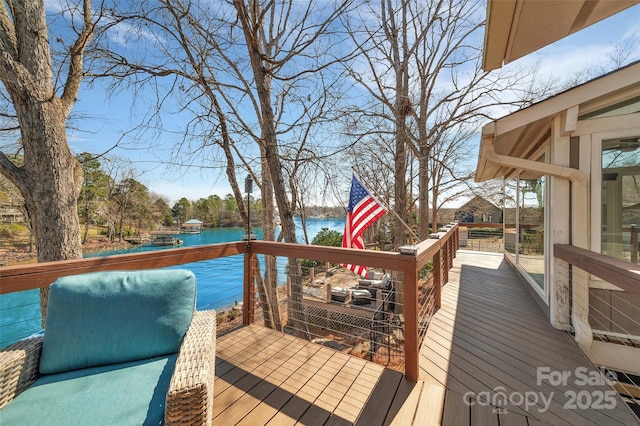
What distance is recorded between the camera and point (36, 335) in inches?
59.5

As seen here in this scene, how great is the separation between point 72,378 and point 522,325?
13.0 feet

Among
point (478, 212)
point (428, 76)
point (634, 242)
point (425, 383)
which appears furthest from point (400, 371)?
point (478, 212)

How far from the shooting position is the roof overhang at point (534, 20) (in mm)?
1335

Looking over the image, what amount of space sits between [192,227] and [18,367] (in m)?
28.0

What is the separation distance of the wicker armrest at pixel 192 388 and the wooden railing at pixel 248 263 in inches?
41.9

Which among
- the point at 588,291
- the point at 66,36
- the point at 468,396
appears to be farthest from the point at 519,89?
the point at 66,36

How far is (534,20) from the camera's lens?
141 cm

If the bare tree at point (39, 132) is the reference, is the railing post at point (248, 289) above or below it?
below

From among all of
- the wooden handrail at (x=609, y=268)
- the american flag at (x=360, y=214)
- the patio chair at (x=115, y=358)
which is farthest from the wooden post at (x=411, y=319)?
the american flag at (x=360, y=214)

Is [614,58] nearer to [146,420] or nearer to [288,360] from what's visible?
[288,360]

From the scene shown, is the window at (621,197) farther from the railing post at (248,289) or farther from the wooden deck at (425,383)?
the railing post at (248,289)

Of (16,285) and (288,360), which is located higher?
(16,285)

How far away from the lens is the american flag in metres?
4.02

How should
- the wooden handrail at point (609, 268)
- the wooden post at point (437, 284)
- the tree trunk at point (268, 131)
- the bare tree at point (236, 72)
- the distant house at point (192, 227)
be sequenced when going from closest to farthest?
1. the wooden handrail at point (609, 268)
2. the wooden post at point (437, 284)
3. the tree trunk at point (268, 131)
4. the bare tree at point (236, 72)
5. the distant house at point (192, 227)
